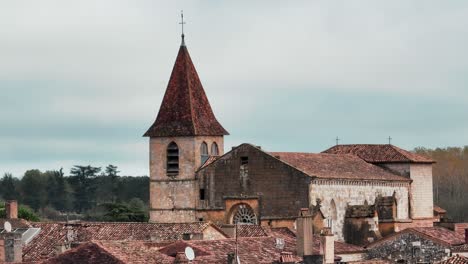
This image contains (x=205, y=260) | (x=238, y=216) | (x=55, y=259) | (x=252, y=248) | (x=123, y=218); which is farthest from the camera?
(x=123, y=218)

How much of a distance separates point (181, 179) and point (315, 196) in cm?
838

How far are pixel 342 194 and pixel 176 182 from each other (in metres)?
8.66

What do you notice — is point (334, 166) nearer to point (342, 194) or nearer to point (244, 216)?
point (342, 194)

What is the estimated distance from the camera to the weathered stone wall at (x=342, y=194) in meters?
86.8

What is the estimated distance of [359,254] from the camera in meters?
82.9

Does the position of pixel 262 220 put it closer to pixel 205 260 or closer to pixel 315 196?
pixel 315 196

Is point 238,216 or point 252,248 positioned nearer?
point 252,248

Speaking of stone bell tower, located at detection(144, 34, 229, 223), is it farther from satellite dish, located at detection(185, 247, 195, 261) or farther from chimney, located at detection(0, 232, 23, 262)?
satellite dish, located at detection(185, 247, 195, 261)

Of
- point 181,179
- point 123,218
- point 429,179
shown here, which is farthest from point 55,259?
point 123,218

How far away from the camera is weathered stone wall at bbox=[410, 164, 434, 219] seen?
96250mm

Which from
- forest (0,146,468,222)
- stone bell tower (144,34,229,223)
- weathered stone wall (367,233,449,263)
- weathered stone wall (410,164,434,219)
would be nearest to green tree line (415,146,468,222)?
forest (0,146,468,222)

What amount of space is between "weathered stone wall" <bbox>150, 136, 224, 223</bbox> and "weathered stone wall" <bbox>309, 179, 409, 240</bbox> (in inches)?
278

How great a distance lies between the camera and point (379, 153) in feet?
320

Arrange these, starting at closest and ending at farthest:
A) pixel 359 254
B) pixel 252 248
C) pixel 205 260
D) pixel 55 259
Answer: pixel 55 259
pixel 205 260
pixel 252 248
pixel 359 254
